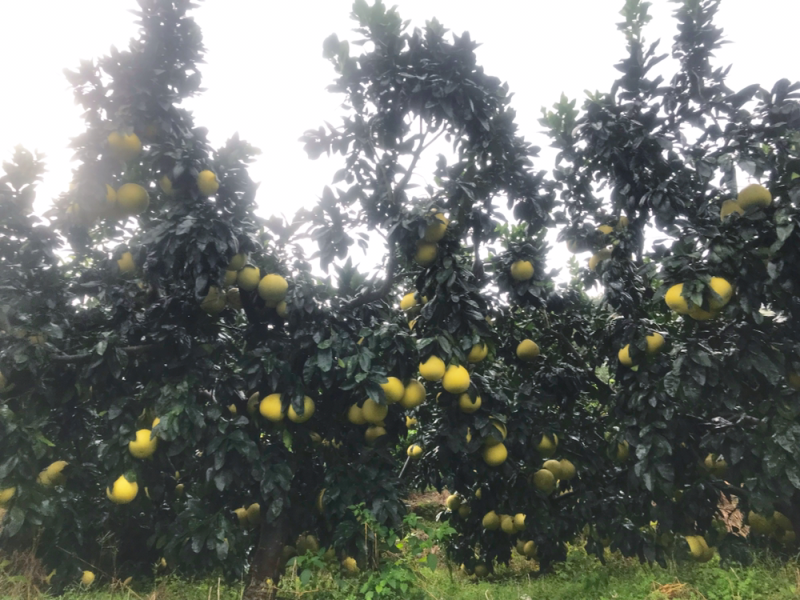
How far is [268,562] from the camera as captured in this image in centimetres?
395

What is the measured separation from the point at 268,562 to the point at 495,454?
6.00ft

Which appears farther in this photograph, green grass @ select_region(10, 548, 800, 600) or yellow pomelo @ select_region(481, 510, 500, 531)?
yellow pomelo @ select_region(481, 510, 500, 531)

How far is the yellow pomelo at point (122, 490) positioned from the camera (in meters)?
3.48

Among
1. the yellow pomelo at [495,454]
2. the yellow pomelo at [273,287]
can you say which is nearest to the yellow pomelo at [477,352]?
the yellow pomelo at [495,454]

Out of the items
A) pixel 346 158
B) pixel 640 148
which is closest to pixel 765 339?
pixel 640 148

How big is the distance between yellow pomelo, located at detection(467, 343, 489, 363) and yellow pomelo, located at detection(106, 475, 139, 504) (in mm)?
2364

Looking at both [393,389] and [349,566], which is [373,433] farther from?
[349,566]

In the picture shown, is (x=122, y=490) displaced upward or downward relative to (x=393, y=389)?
downward

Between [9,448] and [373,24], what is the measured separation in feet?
12.1

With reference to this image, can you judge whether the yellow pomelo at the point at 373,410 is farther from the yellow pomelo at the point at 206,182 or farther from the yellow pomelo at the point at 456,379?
the yellow pomelo at the point at 206,182

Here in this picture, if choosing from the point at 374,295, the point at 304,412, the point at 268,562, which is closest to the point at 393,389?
the point at 304,412

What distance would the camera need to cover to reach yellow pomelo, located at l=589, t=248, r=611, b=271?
430cm

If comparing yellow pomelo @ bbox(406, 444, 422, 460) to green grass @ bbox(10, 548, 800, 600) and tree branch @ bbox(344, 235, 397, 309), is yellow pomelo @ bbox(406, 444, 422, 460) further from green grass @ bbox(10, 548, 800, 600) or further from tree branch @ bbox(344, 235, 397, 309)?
tree branch @ bbox(344, 235, 397, 309)

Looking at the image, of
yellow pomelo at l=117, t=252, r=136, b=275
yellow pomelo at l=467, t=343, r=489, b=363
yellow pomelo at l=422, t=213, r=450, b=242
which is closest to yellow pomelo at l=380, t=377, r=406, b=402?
yellow pomelo at l=467, t=343, r=489, b=363
